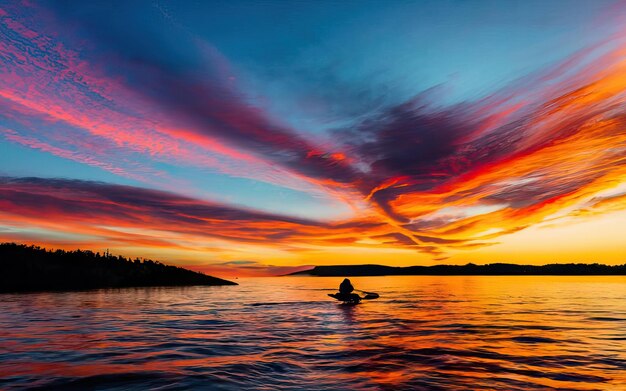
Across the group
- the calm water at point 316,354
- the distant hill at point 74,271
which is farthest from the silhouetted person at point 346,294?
the distant hill at point 74,271

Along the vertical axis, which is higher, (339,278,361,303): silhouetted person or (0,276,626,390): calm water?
(339,278,361,303): silhouetted person

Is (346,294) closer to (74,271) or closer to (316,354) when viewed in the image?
(316,354)

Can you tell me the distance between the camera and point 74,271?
427ft

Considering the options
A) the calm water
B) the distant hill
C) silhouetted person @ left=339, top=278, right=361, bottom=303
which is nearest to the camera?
the calm water

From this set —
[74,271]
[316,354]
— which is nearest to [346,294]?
[316,354]

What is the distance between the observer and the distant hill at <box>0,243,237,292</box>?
114625 millimetres

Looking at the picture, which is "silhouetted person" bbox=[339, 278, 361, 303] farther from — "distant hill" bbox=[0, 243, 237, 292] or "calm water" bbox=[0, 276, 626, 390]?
"distant hill" bbox=[0, 243, 237, 292]

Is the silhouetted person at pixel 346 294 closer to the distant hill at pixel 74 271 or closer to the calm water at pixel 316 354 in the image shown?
the calm water at pixel 316 354

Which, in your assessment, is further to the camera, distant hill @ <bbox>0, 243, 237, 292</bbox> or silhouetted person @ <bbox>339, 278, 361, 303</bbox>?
distant hill @ <bbox>0, 243, 237, 292</bbox>

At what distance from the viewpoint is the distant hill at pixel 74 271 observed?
376 ft

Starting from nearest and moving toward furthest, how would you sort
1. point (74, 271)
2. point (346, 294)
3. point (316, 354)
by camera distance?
point (316, 354), point (346, 294), point (74, 271)

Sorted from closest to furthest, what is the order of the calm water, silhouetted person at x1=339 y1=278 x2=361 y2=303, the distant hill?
the calm water, silhouetted person at x1=339 y1=278 x2=361 y2=303, the distant hill

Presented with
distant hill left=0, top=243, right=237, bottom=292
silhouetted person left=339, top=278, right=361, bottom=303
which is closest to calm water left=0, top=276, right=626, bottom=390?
silhouetted person left=339, top=278, right=361, bottom=303

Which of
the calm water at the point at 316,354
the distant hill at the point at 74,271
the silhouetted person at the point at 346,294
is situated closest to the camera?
the calm water at the point at 316,354
